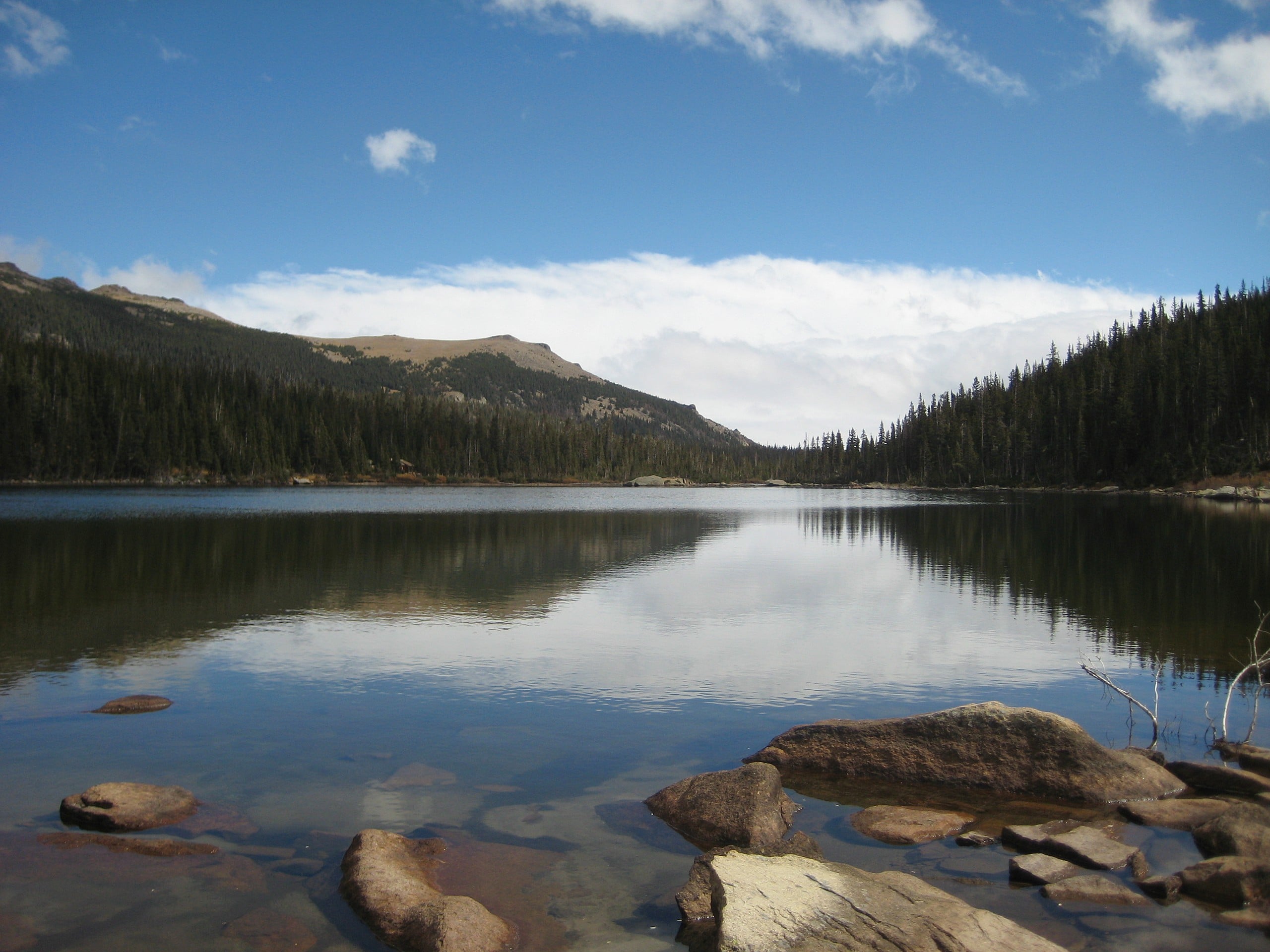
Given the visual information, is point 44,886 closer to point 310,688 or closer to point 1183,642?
point 310,688

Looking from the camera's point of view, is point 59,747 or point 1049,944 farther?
point 59,747

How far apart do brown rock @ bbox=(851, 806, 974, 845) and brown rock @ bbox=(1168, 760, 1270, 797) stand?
349cm

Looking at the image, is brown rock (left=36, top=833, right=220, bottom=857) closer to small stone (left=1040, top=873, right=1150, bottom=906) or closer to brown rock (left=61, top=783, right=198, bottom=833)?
brown rock (left=61, top=783, right=198, bottom=833)

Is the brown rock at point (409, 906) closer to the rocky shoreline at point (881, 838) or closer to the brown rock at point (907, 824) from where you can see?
the rocky shoreline at point (881, 838)

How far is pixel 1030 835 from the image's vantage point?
30.8 feet

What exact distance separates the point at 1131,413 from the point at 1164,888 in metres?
137

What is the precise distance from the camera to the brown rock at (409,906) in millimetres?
7172

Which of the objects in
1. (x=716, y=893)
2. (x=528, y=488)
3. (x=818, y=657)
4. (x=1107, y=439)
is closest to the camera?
(x=716, y=893)

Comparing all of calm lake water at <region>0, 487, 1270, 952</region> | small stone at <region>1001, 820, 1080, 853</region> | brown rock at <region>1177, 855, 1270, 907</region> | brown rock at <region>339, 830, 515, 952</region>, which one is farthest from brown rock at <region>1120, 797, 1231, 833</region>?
brown rock at <region>339, 830, 515, 952</region>

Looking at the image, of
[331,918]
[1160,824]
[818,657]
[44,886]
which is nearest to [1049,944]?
[1160,824]

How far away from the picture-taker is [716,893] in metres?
7.35

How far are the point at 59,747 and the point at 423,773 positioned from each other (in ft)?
18.9

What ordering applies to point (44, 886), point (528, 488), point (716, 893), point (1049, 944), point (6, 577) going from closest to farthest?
point (1049, 944) < point (716, 893) < point (44, 886) < point (6, 577) < point (528, 488)

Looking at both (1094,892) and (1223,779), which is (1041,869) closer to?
(1094,892)
